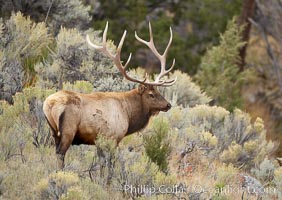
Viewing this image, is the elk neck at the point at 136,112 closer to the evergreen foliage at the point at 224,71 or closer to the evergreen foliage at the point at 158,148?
the evergreen foliage at the point at 158,148

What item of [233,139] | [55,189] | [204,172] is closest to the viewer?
[55,189]

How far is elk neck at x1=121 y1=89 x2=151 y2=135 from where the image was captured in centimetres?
971

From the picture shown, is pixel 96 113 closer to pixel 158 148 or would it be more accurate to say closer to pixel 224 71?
pixel 158 148

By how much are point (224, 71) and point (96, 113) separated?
28.5 ft

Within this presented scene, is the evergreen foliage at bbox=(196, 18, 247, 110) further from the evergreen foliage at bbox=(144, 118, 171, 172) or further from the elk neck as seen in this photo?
the evergreen foliage at bbox=(144, 118, 171, 172)

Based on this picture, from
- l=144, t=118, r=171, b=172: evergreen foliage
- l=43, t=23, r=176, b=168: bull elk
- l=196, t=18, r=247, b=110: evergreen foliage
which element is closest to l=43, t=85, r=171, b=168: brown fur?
l=43, t=23, r=176, b=168: bull elk

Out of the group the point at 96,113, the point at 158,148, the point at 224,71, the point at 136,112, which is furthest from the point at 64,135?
the point at 224,71

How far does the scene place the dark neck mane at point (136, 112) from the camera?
9711mm

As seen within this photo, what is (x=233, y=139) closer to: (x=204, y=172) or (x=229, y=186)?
(x=204, y=172)

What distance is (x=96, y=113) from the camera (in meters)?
8.95

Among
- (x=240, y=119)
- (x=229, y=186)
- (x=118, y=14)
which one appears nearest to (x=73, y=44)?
(x=240, y=119)

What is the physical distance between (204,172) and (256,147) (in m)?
1.55

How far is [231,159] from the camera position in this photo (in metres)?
11.6

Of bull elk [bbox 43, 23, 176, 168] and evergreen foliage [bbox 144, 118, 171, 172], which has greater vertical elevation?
bull elk [bbox 43, 23, 176, 168]
